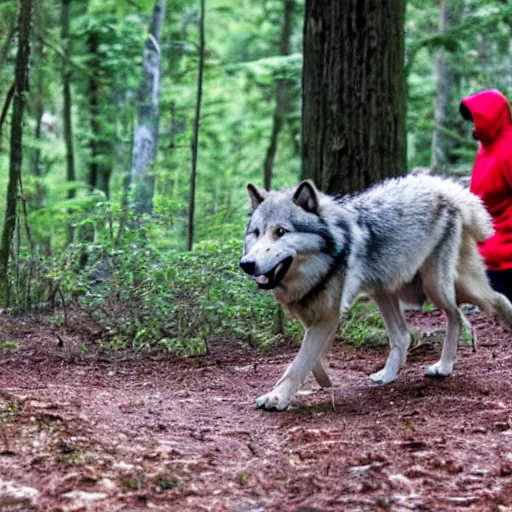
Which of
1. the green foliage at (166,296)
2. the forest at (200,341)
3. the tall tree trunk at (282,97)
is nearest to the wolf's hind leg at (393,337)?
the forest at (200,341)

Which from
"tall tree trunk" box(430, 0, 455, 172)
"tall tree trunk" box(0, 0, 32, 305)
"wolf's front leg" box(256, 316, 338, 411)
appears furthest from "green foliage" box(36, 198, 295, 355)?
"tall tree trunk" box(430, 0, 455, 172)

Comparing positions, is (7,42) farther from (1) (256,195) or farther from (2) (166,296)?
(1) (256,195)

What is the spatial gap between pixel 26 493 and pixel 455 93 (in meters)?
19.1

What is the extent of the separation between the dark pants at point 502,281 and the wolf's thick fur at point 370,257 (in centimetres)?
73

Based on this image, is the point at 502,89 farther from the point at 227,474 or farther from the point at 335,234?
the point at 227,474

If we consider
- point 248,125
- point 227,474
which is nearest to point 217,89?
point 248,125

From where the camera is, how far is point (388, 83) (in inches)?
284

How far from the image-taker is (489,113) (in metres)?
6.46

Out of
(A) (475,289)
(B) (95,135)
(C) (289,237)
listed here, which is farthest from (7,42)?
(B) (95,135)

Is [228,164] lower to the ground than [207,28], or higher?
lower

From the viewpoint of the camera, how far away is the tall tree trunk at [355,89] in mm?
7113

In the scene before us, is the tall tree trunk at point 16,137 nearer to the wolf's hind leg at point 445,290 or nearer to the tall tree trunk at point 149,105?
the wolf's hind leg at point 445,290

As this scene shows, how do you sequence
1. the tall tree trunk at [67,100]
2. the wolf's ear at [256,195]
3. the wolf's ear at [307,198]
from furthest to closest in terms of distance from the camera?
the tall tree trunk at [67,100] → the wolf's ear at [256,195] → the wolf's ear at [307,198]

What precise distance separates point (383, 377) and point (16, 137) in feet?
14.5
